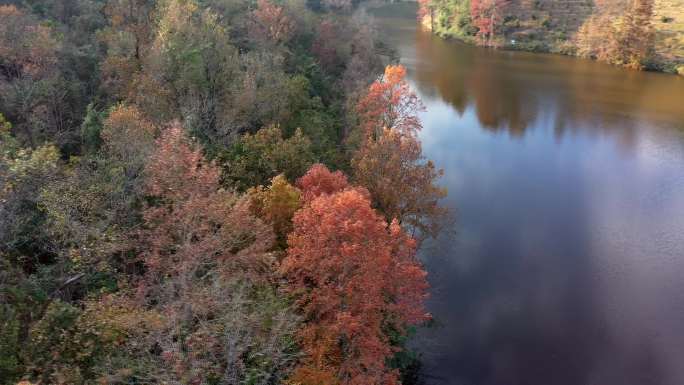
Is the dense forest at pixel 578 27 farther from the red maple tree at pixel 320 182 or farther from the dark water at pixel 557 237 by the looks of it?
the red maple tree at pixel 320 182

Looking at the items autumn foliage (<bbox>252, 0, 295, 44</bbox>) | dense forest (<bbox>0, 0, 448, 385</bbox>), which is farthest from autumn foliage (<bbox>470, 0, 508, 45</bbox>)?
dense forest (<bbox>0, 0, 448, 385</bbox>)

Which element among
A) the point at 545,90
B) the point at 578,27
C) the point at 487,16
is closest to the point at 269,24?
the point at 545,90

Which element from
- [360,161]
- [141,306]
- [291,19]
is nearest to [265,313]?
[141,306]

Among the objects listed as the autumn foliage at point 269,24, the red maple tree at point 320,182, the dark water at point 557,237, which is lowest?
the dark water at point 557,237

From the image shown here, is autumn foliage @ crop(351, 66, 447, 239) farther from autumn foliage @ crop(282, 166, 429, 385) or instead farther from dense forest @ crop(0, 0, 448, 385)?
autumn foliage @ crop(282, 166, 429, 385)

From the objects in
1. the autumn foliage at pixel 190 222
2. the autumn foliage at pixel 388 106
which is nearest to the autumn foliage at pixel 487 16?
the autumn foliage at pixel 388 106

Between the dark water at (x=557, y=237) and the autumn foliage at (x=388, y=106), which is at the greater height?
the autumn foliage at (x=388, y=106)

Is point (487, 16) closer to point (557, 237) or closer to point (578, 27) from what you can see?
point (578, 27)
